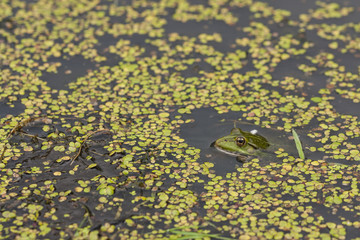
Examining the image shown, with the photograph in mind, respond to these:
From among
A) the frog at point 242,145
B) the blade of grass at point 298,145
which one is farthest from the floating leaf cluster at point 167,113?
the frog at point 242,145

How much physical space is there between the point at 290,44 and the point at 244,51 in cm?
62

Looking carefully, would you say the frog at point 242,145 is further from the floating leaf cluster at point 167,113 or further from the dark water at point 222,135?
the floating leaf cluster at point 167,113

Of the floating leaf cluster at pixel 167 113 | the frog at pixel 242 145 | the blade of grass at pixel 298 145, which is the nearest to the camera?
the floating leaf cluster at pixel 167 113

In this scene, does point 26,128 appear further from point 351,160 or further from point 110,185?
Result: point 351,160

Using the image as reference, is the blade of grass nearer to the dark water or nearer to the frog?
the dark water

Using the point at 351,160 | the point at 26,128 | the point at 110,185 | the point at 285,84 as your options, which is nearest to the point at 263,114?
the point at 285,84

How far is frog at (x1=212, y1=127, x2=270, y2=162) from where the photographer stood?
16.8 feet

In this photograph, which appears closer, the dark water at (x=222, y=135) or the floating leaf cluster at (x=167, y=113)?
the floating leaf cluster at (x=167, y=113)

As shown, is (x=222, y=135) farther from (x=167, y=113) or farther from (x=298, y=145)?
(x=298, y=145)

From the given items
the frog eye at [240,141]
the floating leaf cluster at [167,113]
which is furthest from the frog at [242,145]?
the floating leaf cluster at [167,113]

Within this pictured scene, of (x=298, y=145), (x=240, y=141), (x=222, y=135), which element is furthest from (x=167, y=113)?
(x=298, y=145)

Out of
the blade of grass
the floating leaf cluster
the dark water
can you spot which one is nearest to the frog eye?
the dark water

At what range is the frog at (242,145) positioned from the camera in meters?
5.12

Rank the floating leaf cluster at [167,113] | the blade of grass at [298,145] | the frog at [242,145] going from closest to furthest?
the floating leaf cluster at [167,113] → the blade of grass at [298,145] → the frog at [242,145]
